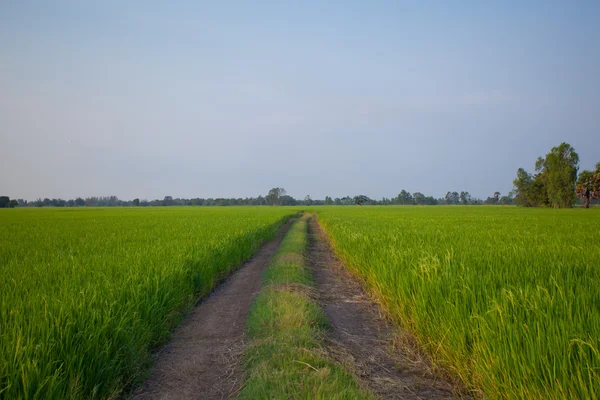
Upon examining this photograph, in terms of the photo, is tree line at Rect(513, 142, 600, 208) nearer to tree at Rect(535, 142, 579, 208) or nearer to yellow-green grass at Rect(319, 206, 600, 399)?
tree at Rect(535, 142, 579, 208)

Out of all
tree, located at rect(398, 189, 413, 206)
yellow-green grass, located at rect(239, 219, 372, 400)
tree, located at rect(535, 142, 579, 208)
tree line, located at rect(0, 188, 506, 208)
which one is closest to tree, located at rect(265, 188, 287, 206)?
tree line, located at rect(0, 188, 506, 208)

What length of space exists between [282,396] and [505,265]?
3.82m

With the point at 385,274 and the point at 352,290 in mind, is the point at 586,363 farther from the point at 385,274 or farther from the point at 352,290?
the point at 352,290

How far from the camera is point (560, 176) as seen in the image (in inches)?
2486

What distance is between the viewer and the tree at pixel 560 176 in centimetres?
6216

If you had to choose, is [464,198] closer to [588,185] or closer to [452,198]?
[452,198]

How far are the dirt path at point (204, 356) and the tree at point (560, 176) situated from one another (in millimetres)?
76864

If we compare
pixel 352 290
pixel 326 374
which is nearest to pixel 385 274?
pixel 352 290

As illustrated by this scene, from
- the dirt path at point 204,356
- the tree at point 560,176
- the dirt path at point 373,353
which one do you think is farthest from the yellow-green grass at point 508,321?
the tree at point 560,176

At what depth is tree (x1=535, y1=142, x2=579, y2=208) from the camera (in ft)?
204

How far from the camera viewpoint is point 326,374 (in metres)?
3.15

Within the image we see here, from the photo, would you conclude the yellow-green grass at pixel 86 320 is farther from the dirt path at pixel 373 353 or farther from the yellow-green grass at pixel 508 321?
the yellow-green grass at pixel 508 321

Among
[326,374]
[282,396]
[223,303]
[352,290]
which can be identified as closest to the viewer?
[282,396]

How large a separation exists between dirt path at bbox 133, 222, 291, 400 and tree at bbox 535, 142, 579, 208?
3026 inches
